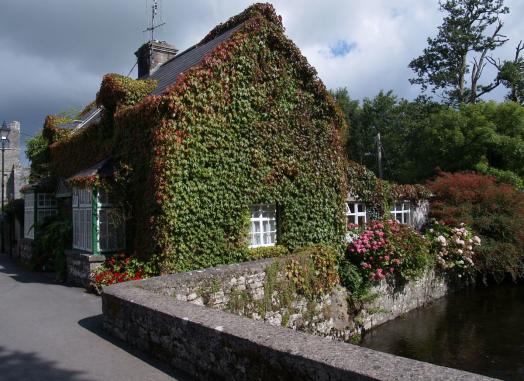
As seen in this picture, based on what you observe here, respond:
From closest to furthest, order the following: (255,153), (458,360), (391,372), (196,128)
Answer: (391,372) < (458,360) < (196,128) < (255,153)

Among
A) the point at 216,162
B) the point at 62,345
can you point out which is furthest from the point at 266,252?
the point at 62,345

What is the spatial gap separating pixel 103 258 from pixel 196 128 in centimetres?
374

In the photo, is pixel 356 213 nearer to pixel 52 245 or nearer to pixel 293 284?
pixel 293 284

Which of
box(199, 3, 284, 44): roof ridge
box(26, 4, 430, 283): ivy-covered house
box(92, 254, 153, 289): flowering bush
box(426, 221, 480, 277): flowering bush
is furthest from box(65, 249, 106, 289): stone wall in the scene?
box(426, 221, 480, 277): flowering bush

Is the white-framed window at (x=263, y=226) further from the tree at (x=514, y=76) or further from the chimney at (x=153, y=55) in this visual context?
the tree at (x=514, y=76)

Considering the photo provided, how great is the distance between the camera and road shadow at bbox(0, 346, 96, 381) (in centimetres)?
511

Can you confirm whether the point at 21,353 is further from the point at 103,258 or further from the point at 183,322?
the point at 103,258

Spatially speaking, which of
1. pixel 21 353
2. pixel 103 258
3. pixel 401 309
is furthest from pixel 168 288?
pixel 401 309

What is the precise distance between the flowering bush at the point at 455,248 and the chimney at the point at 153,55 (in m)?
12.2

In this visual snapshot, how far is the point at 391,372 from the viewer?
339 cm

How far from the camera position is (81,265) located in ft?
35.7

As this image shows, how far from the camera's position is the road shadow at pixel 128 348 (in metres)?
5.05

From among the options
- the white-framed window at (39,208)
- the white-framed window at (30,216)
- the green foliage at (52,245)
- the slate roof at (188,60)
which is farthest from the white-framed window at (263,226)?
the white-framed window at (30,216)

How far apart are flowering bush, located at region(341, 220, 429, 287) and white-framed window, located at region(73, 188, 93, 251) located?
6.74 metres
